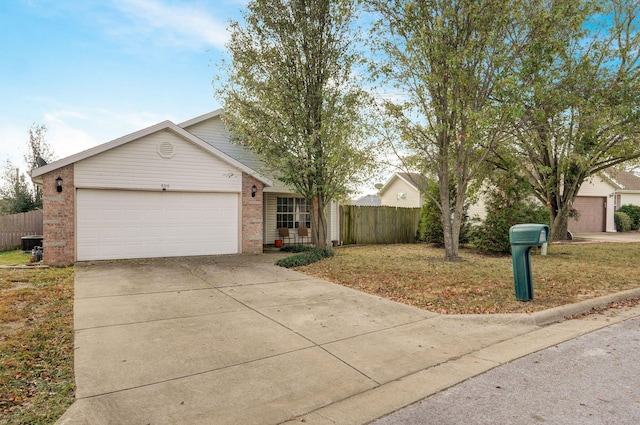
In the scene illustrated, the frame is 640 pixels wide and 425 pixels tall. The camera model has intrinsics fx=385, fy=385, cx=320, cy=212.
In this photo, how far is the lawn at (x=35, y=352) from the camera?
3080mm

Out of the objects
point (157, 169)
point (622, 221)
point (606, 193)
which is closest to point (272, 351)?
point (157, 169)

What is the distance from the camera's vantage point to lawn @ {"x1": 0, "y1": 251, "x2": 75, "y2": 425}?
121 inches

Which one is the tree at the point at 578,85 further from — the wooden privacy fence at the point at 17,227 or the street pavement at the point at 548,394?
the wooden privacy fence at the point at 17,227

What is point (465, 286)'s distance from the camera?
777cm

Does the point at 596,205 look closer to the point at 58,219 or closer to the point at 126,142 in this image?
the point at 126,142

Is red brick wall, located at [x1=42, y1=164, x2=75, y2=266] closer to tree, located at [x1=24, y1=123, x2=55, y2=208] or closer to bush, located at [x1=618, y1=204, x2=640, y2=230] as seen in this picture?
tree, located at [x1=24, y1=123, x2=55, y2=208]

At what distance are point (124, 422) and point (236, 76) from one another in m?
11.2

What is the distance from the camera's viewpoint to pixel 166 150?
11.7 meters

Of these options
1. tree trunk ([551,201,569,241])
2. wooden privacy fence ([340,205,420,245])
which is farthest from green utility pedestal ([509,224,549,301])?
tree trunk ([551,201,569,241])

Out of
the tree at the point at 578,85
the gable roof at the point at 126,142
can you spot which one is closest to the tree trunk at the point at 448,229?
the tree at the point at 578,85

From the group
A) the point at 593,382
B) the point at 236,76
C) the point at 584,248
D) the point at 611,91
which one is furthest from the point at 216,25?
the point at 584,248

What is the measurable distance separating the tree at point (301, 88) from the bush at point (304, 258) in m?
1.91

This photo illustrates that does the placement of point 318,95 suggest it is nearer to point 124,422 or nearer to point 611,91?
point 611,91

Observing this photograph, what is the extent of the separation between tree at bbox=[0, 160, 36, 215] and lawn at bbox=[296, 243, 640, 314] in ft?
60.7
